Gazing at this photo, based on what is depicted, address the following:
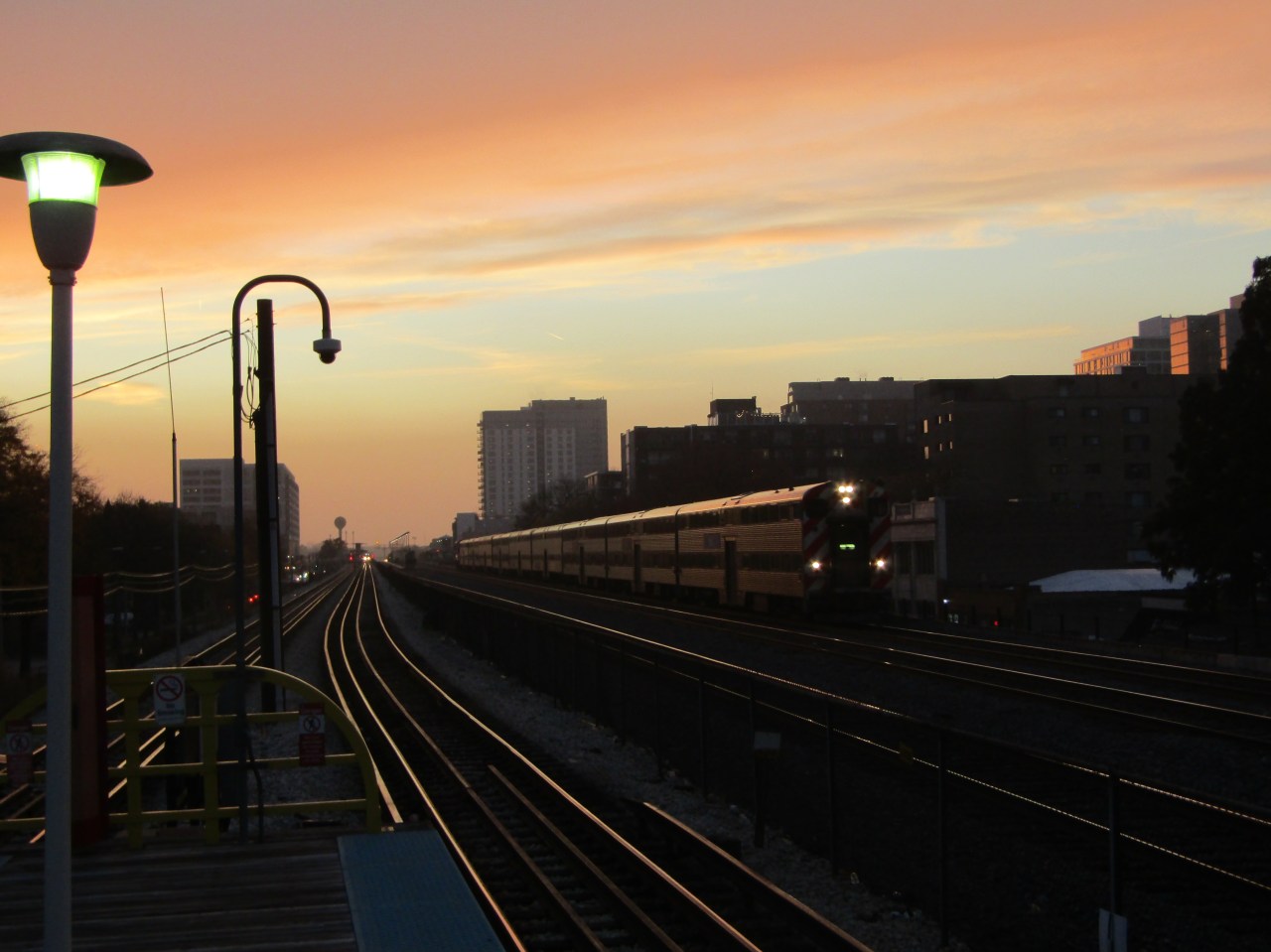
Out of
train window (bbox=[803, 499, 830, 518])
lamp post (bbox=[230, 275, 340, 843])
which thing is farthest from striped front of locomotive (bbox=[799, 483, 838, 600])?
lamp post (bbox=[230, 275, 340, 843])

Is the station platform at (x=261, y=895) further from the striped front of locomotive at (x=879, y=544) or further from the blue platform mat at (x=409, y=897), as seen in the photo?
the striped front of locomotive at (x=879, y=544)

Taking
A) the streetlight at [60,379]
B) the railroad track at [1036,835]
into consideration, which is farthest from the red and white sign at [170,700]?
the railroad track at [1036,835]

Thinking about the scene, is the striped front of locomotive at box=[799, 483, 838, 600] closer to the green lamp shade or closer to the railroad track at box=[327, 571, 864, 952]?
the railroad track at box=[327, 571, 864, 952]

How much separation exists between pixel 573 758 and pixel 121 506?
62446 mm

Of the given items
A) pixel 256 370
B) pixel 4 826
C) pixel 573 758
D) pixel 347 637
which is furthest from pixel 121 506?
pixel 4 826

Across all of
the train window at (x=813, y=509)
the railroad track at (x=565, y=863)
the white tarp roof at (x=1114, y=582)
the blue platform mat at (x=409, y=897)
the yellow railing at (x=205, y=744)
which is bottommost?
the white tarp roof at (x=1114, y=582)

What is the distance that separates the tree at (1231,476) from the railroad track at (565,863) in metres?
29.8

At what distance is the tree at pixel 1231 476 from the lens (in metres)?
41.0

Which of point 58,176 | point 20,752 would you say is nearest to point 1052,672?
point 20,752

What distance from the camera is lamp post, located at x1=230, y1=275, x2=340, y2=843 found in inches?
383

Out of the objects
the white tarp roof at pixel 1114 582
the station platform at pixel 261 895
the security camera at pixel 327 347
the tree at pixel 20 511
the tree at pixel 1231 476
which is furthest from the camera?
the white tarp roof at pixel 1114 582

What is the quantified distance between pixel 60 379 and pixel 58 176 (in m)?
0.92

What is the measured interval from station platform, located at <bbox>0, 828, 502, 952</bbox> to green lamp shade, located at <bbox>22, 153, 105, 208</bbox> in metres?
4.05

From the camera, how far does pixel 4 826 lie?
962 cm
